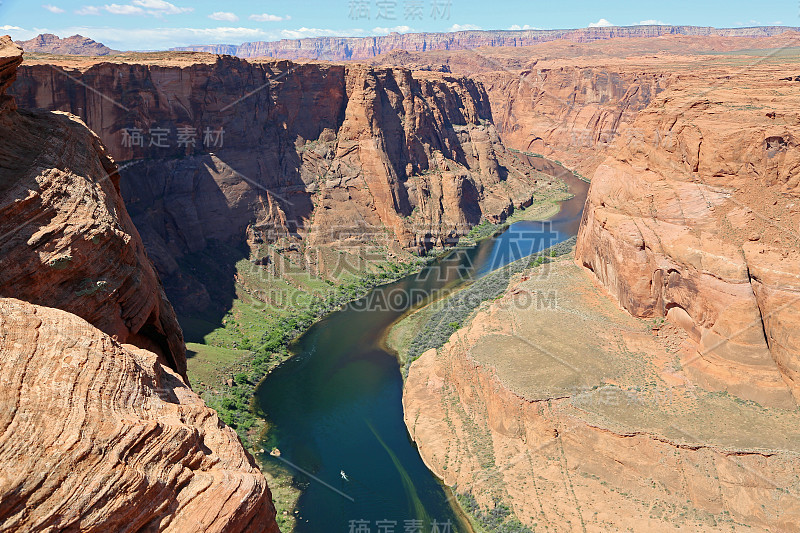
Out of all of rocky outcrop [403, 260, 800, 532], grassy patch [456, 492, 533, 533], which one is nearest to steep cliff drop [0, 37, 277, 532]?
grassy patch [456, 492, 533, 533]

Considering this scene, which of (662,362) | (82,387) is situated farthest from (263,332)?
(82,387)

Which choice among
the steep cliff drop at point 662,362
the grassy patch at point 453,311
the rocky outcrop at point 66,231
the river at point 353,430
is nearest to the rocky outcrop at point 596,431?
the steep cliff drop at point 662,362

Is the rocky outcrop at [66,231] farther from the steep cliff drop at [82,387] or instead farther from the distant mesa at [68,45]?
the distant mesa at [68,45]

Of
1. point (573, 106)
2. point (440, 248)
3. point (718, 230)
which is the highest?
point (573, 106)

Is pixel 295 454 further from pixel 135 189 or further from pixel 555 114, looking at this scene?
pixel 555 114

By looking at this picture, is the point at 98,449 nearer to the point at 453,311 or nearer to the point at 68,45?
the point at 453,311

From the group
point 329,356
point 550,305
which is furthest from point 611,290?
point 329,356
